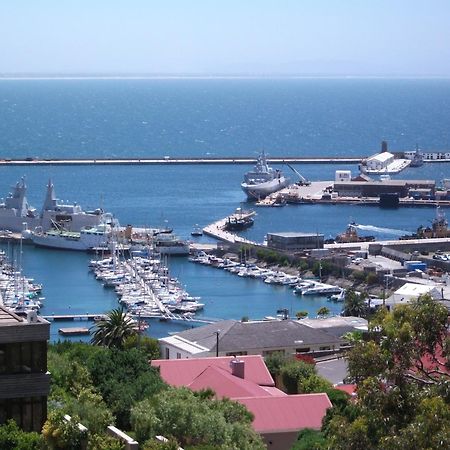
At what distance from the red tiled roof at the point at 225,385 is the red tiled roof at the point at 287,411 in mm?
834

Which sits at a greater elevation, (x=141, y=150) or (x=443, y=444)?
(x=443, y=444)

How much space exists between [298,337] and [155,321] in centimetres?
1297

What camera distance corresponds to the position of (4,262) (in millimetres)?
55656

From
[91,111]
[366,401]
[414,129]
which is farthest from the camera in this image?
[91,111]

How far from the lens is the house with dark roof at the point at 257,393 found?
21.2 m

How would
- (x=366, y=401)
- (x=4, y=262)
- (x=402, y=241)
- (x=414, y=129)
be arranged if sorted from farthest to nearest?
(x=414, y=129), (x=402, y=241), (x=4, y=262), (x=366, y=401)

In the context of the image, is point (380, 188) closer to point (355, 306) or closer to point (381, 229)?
point (381, 229)

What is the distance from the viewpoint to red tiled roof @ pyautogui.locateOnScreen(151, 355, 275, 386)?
24156mm

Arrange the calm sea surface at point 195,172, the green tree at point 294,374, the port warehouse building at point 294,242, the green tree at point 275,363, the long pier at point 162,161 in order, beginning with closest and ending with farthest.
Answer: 1. the green tree at point 294,374
2. the green tree at point 275,363
3. the calm sea surface at point 195,172
4. the port warehouse building at point 294,242
5. the long pier at point 162,161

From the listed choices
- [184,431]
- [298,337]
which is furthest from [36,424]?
[298,337]

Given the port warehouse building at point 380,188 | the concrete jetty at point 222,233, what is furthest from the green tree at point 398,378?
the port warehouse building at point 380,188

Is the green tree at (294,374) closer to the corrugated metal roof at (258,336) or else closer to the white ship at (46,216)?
the corrugated metal roof at (258,336)

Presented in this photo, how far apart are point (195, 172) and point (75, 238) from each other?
34.1m

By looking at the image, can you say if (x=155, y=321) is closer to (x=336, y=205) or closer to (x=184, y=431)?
(x=184, y=431)
